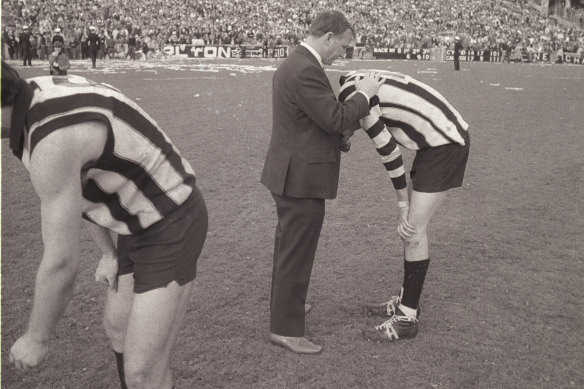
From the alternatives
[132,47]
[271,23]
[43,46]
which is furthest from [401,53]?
[43,46]

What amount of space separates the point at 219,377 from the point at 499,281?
8.92 feet

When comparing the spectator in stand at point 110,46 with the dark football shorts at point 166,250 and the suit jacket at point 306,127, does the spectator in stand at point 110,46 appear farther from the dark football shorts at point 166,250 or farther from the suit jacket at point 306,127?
the dark football shorts at point 166,250

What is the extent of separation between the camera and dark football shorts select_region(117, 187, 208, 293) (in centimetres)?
243

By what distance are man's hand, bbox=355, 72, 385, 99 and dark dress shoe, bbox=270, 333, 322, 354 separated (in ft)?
5.56

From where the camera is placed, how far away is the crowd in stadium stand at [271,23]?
33875 mm

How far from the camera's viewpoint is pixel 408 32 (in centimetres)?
4784

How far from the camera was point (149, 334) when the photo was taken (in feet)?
7.77

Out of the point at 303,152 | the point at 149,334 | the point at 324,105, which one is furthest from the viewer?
the point at 303,152

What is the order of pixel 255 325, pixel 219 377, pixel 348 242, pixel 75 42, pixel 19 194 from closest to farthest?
1. pixel 219 377
2. pixel 255 325
3. pixel 348 242
4. pixel 19 194
5. pixel 75 42

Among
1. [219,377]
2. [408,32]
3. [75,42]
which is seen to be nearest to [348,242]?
[219,377]

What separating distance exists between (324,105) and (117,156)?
5.06 ft

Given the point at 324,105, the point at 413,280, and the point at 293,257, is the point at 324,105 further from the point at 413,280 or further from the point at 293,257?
the point at 413,280

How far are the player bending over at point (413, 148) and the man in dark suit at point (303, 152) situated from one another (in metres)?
0.20

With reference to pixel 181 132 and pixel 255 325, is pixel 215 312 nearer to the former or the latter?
pixel 255 325
